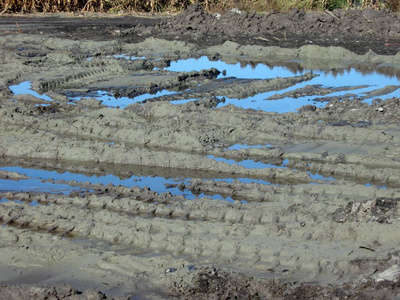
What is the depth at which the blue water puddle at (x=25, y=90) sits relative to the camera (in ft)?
39.4

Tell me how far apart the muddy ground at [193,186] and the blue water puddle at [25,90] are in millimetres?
138

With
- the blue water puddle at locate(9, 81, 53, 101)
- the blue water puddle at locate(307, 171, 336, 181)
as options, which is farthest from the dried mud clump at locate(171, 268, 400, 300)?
the blue water puddle at locate(9, 81, 53, 101)

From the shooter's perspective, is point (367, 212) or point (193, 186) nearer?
point (367, 212)

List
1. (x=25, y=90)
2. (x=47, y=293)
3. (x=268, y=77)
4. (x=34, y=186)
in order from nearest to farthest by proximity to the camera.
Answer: (x=47, y=293), (x=34, y=186), (x=25, y=90), (x=268, y=77)

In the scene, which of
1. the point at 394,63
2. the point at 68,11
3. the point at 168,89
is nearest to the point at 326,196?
the point at 168,89

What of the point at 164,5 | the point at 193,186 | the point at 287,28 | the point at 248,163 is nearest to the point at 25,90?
the point at 248,163

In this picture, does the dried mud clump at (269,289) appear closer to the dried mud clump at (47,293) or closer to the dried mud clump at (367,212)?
the dried mud clump at (47,293)

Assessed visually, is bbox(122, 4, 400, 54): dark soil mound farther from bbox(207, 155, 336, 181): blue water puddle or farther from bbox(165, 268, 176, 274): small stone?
bbox(165, 268, 176, 274): small stone

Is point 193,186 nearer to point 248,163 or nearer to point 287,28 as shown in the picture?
point 248,163

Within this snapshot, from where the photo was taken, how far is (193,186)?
24.1 ft

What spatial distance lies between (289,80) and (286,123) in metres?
4.11

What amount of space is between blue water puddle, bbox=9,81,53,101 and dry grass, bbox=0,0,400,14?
11440mm

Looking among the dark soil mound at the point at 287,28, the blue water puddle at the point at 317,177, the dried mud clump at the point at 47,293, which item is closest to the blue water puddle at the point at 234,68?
the dark soil mound at the point at 287,28

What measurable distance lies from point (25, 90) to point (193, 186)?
6.46 m
